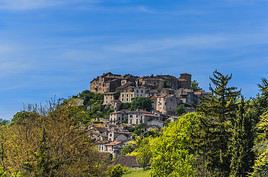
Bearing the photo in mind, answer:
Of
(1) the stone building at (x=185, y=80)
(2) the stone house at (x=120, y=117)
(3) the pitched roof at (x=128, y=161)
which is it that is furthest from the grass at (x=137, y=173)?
(1) the stone building at (x=185, y=80)

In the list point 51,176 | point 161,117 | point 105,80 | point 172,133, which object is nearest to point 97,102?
point 105,80

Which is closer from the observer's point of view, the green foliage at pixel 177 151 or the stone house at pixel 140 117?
the green foliage at pixel 177 151

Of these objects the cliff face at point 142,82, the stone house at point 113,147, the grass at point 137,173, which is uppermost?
the cliff face at point 142,82

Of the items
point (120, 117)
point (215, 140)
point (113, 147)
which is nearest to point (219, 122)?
point (215, 140)

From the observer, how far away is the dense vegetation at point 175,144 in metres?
32.6

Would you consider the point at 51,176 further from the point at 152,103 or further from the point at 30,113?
the point at 152,103

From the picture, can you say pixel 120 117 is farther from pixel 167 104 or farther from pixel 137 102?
pixel 167 104

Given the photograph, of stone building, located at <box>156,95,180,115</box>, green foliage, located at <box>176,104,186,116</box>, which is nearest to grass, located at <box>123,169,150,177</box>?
green foliage, located at <box>176,104,186,116</box>

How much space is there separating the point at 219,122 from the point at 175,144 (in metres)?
3.71

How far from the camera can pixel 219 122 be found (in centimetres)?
4216

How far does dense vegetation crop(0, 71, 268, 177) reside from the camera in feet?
107

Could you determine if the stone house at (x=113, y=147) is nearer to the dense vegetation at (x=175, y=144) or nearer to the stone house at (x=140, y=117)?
the stone house at (x=140, y=117)

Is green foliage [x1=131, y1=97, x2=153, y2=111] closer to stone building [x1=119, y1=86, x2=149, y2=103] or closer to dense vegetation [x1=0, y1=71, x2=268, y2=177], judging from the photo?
stone building [x1=119, y1=86, x2=149, y2=103]

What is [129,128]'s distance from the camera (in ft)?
434
